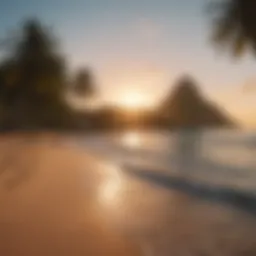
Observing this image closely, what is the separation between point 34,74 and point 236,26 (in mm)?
1521

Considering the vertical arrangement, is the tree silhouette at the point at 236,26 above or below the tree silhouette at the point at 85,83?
above

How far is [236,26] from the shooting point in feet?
12.1

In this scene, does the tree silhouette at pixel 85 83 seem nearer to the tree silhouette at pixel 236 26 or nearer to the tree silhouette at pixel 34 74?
the tree silhouette at pixel 34 74

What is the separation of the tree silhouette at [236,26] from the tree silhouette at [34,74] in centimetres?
109

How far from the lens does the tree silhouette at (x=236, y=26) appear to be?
345 cm

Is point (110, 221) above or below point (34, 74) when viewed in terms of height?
below

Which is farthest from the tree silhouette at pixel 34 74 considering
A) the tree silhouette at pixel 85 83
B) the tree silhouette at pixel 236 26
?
the tree silhouette at pixel 236 26

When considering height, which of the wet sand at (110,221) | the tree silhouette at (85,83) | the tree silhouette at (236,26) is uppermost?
the tree silhouette at (236,26)

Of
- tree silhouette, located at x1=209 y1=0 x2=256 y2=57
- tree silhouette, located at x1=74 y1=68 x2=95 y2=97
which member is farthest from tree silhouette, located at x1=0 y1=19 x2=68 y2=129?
tree silhouette, located at x1=209 y1=0 x2=256 y2=57

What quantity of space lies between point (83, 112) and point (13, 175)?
5.88 feet

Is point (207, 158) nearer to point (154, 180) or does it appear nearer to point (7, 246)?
point (154, 180)

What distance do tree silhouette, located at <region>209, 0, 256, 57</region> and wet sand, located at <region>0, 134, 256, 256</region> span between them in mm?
1354

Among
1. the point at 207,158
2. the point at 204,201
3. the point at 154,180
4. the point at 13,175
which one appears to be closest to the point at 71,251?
the point at 13,175

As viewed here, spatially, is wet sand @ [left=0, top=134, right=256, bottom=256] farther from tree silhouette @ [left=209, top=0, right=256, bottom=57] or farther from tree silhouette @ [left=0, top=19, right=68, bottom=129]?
tree silhouette @ [left=209, top=0, right=256, bottom=57]
